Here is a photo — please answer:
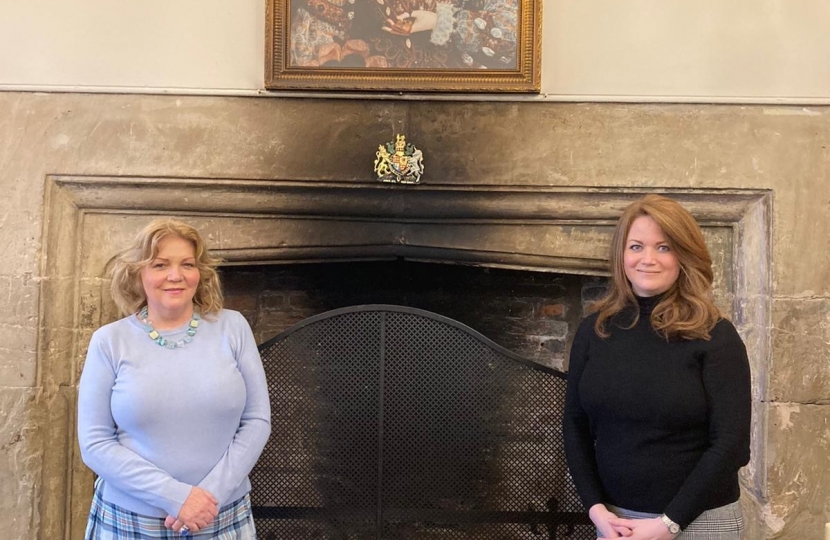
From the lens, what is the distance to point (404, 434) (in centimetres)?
201

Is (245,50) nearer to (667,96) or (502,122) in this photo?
(502,122)

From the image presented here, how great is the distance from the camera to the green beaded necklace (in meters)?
1.50

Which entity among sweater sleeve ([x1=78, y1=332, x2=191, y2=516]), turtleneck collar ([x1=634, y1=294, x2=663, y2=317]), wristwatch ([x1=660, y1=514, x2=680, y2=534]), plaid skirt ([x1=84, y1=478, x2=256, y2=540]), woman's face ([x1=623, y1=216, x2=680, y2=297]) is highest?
woman's face ([x1=623, y1=216, x2=680, y2=297])

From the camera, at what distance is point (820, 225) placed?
2039 mm

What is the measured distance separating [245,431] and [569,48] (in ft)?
4.69

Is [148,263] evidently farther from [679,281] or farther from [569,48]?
[569,48]

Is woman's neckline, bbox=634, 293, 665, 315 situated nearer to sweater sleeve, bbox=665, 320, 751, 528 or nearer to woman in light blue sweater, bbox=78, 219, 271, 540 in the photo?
sweater sleeve, bbox=665, 320, 751, 528

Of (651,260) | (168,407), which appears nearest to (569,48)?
(651,260)

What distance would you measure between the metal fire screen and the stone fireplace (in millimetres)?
313

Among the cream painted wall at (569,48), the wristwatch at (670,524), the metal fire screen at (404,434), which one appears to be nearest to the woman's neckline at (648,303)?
the wristwatch at (670,524)

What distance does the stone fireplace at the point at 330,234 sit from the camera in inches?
82.4

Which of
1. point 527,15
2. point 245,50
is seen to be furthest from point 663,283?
point 245,50

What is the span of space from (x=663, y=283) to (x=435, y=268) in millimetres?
1274

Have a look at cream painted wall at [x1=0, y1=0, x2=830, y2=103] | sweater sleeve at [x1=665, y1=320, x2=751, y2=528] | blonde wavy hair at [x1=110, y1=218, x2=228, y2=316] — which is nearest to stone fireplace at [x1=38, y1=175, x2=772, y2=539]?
cream painted wall at [x1=0, y1=0, x2=830, y2=103]
